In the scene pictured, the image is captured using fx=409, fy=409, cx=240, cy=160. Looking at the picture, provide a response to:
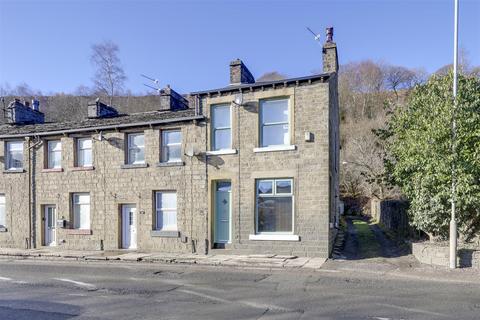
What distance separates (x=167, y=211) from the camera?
57.3 ft

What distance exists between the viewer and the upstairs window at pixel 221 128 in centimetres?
1655

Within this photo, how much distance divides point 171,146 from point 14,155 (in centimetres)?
923

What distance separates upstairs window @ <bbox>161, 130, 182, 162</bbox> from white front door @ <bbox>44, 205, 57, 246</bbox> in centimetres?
669

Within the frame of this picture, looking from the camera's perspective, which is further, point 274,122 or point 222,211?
point 222,211

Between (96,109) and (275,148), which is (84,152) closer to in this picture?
(96,109)

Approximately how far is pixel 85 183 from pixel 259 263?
977cm

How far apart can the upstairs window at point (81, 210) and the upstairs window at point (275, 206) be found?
8.44 m

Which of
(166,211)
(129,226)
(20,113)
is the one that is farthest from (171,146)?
(20,113)

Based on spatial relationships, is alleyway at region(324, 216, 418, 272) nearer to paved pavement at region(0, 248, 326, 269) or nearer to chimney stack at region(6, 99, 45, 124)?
paved pavement at region(0, 248, 326, 269)

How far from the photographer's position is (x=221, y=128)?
1664 cm

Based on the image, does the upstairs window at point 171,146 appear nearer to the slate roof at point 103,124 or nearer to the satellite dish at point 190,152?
the slate roof at point 103,124

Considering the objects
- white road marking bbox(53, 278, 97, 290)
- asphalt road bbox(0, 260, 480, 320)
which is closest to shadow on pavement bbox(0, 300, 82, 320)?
asphalt road bbox(0, 260, 480, 320)

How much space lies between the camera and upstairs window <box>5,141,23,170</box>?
20.7m

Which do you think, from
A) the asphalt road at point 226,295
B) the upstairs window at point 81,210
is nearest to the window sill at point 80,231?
the upstairs window at point 81,210
